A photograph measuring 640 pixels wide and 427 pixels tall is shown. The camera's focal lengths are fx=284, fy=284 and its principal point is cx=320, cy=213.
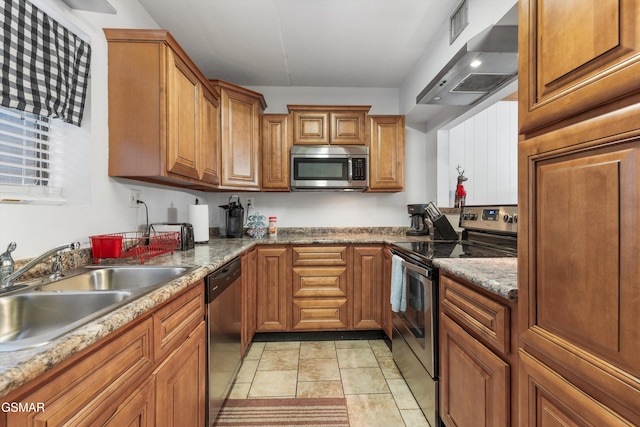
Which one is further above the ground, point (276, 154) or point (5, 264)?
point (276, 154)

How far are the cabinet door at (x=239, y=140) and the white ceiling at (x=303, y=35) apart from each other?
360 millimetres

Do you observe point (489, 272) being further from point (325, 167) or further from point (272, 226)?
point (272, 226)

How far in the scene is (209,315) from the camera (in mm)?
1442

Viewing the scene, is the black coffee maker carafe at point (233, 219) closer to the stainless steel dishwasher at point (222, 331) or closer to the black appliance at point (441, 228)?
the stainless steel dishwasher at point (222, 331)

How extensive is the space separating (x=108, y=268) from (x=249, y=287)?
110cm

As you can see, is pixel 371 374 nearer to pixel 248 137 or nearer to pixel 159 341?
pixel 159 341

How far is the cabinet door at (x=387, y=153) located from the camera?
2.91 meters

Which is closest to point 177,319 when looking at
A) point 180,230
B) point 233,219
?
point 180,230

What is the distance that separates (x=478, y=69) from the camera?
141 centimetres

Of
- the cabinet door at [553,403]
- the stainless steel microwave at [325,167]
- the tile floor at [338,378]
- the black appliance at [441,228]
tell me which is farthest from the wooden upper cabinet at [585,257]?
the stainless steel microwave at [325,167]

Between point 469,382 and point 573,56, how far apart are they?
3.95 ft

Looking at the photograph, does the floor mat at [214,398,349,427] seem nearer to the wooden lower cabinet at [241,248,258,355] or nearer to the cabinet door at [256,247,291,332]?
the wooden lower cabinet at [241,248,258,355]

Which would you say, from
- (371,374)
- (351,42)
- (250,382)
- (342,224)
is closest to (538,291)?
(371,374)

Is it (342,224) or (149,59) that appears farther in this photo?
(342,224)
